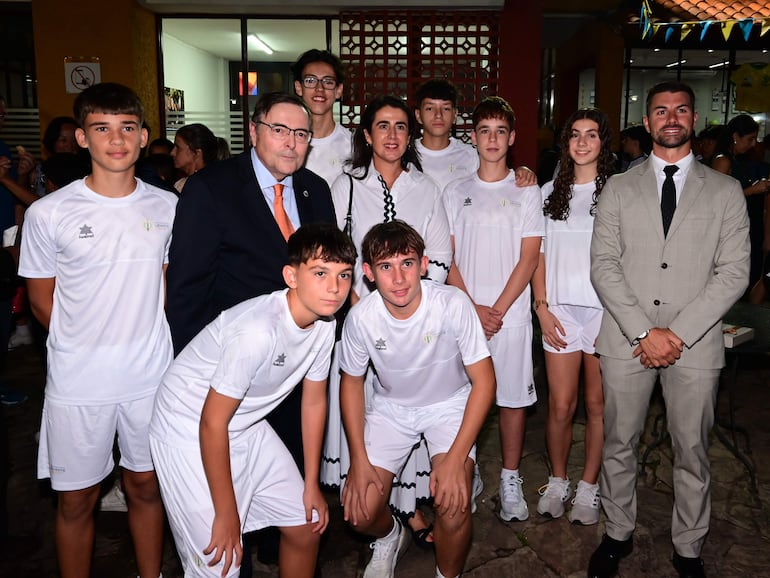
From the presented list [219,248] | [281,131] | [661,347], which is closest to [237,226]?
[219,248]

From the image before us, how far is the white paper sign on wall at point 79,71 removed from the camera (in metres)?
7.89

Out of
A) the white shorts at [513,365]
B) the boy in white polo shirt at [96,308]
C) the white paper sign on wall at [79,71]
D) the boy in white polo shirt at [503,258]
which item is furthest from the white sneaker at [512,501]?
the white paper sign on wall at [79,71]

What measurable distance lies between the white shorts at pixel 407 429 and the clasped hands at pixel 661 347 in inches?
27.8

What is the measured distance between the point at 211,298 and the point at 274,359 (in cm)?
54

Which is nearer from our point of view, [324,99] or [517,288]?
[517,288]

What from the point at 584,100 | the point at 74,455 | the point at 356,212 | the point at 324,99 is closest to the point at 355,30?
the point at 324,99

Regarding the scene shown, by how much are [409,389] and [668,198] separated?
1.26 metres

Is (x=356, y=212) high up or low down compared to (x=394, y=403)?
up

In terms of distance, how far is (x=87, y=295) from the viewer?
2365mm

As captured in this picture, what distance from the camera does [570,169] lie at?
3199mm

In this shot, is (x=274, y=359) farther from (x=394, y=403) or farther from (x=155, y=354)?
(x=394, y=403)

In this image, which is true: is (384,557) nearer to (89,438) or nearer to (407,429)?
(407,429)

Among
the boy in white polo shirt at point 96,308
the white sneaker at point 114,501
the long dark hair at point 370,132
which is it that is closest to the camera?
the boy in white polo shirt at point 96,308

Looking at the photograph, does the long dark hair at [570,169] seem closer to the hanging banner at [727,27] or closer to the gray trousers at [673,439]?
the hanging banner at [727,27]
